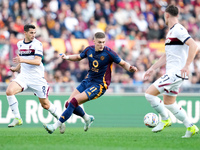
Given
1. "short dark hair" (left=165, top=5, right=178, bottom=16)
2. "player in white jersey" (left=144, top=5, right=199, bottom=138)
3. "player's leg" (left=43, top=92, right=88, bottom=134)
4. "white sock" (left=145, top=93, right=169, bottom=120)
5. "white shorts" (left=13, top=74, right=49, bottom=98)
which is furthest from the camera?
"white shorts" (left=13, top=74, right=49, bottom=98)

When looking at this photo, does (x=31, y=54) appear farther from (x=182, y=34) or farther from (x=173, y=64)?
(x=182, y=34)

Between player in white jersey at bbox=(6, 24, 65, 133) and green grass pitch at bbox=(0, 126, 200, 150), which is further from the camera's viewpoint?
player in white jersey at bbox=(6, 24, 65, 133)

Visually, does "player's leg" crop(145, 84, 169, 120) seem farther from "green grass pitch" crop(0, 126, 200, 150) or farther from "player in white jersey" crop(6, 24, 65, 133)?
"player in white jersey" crop(6, 24, 65, 133)

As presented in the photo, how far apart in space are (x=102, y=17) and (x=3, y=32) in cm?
528

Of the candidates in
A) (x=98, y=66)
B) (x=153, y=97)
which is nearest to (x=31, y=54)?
(x=98, y=66)

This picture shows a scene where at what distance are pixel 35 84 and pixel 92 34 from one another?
29.4 ft

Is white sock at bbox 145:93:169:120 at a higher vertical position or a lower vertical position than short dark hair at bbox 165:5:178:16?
lower

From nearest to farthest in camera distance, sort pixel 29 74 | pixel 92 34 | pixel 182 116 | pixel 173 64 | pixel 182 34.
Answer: pixel 182 34, pixel 173 64, pixel 182 116, pixel 29 74, pixel 92 34

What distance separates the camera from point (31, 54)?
1157 cm

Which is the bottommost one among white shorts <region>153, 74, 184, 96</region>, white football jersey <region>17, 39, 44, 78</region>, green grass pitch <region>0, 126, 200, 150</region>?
green grass pitch <region>0, 126, 200, 150</region>

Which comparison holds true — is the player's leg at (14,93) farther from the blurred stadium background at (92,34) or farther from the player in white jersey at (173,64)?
the blurred stadium background at (92,34)

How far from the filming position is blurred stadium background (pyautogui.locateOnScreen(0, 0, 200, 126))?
16.8 meters

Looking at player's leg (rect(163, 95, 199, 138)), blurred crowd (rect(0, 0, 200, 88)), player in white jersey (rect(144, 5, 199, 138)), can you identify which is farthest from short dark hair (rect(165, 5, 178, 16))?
blurred crowd (rect(0, 0, 200, 88))

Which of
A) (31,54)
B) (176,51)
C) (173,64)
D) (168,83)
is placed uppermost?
(176,51)
